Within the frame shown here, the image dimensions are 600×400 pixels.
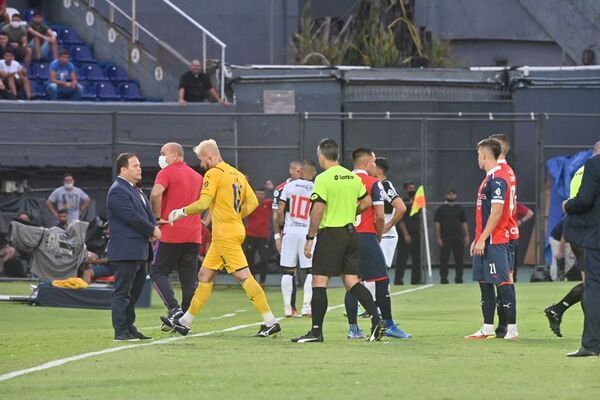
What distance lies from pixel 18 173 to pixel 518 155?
1043cm

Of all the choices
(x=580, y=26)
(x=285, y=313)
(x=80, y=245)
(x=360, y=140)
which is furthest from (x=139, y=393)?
(x=580, y=26)

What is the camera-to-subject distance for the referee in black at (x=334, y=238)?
13.7 meters

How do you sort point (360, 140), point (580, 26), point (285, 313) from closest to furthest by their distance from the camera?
point (285, 313)
point (360, 140)
point (580, 26)

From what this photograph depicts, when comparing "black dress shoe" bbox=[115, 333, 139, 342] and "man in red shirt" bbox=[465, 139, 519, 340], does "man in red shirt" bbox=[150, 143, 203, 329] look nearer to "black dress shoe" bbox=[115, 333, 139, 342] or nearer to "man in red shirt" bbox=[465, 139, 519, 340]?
"black dress shoe" bbox=[115, 333, 139, 342]

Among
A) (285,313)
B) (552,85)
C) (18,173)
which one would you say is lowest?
(285,313)

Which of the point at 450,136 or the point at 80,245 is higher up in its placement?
the point at 450,136

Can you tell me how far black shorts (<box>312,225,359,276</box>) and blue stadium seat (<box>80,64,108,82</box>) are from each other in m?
17.8

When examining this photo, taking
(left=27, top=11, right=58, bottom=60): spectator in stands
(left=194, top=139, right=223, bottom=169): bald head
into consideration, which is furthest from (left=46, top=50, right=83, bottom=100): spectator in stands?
(left=194, top=139, right=223, bottom=169): bald head

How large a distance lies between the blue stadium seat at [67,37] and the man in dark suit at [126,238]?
725 inches

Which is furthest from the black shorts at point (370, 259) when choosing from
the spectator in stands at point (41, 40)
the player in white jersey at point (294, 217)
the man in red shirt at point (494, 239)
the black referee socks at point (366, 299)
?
the spectator in stands at point (41, 40)

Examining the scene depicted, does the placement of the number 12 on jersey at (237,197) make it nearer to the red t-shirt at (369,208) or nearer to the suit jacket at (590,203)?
the red t-shirt at (369,208)

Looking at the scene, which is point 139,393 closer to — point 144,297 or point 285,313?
point 285,313

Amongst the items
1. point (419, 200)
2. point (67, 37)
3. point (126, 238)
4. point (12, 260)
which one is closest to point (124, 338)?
point (126, 238)

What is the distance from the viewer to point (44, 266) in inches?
993
